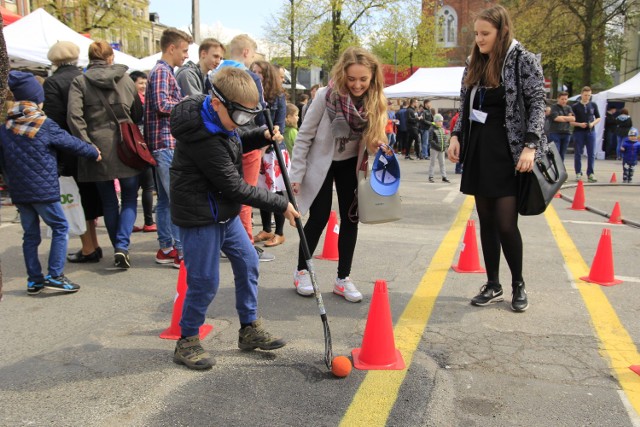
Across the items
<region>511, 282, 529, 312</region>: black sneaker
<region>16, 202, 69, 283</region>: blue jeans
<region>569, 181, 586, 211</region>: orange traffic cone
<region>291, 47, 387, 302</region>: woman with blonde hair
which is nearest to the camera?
<region>291, 47, 387, 302</region>: woman with blonde hair

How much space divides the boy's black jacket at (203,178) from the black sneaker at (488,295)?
1874mm

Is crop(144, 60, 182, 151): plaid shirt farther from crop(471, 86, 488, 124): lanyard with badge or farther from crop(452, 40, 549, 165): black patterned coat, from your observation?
crop(452, 40, 549, 165): black patterned coat

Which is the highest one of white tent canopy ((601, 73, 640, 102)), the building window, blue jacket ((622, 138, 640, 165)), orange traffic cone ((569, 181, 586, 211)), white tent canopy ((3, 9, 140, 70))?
the building window

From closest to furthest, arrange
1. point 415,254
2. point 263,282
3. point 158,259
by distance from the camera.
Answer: point 263,282 < point 158,259 < point 415,254

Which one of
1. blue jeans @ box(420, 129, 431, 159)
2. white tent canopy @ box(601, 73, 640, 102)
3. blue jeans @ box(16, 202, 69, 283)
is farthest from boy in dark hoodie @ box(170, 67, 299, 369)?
white tent canopy @ box(601, 73, 640, 102)

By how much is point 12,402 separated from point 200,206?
1.29 metres

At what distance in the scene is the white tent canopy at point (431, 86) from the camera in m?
19.8

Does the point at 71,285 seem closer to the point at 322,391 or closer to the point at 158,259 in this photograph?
the point at 158,259

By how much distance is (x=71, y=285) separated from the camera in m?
4.40

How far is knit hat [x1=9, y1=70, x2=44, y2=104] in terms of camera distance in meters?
4.16

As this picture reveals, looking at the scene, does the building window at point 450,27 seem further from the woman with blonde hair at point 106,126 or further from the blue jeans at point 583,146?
the woman with blonde hair at point 106,126

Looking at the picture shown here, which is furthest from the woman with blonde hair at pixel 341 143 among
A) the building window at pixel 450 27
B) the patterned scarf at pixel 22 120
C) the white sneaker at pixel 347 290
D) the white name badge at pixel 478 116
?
the building window at pixel 450 27

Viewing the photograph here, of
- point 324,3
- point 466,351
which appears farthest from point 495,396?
point 324,3

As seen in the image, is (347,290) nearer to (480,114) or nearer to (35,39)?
(480,114)
